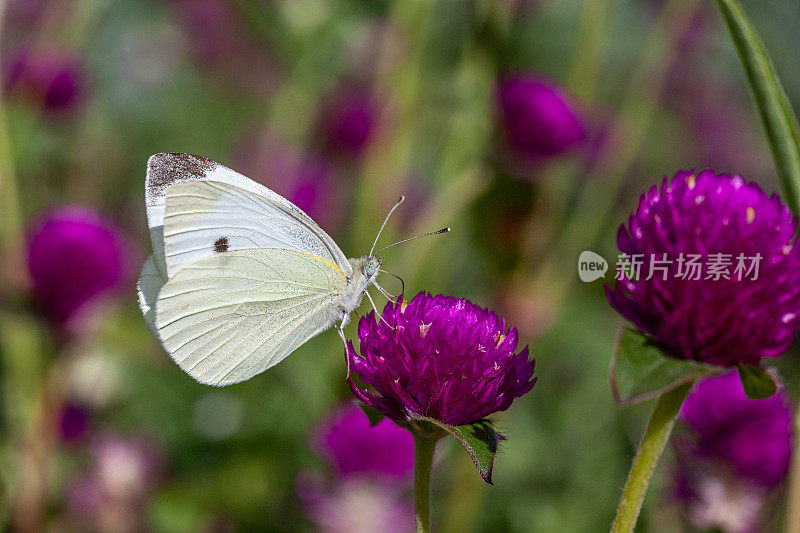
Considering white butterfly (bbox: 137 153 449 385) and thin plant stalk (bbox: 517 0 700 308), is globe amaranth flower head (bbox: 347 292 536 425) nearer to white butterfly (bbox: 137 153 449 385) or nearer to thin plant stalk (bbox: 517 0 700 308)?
white butterfly (bbox: 137 153 449 385)

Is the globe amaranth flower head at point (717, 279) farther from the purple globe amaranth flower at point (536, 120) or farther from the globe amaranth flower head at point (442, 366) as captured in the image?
the purple globe amaranth flower at point (536, 120)

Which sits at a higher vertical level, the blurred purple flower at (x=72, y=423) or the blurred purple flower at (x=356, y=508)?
the blurred purple flower at (x=356, y=508)

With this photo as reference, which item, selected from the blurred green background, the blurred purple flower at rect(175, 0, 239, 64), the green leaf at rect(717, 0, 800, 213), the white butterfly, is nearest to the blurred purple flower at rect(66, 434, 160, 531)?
the blurred green background

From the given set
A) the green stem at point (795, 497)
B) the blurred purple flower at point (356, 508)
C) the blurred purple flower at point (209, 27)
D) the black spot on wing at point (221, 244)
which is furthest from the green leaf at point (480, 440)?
the blurred purple flower at point (209, 27)

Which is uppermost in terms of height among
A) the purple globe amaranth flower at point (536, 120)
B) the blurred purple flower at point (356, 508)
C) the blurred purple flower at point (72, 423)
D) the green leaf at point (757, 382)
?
the green leaf at point (757, 382)

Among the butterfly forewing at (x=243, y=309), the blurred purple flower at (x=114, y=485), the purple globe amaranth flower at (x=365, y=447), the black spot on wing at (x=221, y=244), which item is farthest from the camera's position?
the blurred purple flower at (x=114, y=485)

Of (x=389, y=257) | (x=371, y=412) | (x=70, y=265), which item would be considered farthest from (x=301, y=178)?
(x=371, y=412)

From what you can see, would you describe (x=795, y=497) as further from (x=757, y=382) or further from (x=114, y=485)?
(x=114, y=485)
